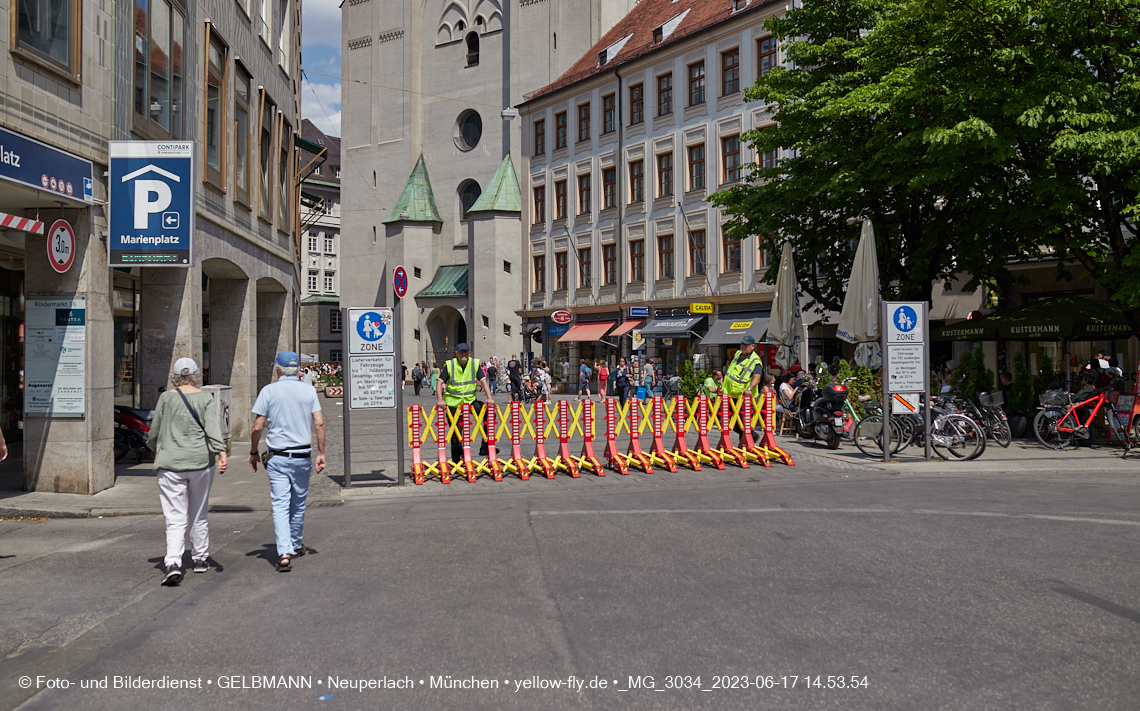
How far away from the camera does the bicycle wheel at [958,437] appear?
14484 mm

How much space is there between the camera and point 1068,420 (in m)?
16.2

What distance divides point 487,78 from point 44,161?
45.3 m

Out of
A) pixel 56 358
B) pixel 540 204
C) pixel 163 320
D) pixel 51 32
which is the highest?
pixel 540 204

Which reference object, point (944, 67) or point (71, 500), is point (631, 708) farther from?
point (944, 67)

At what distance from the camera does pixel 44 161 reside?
1008 cm

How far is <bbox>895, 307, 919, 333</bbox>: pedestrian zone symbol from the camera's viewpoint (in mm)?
14773

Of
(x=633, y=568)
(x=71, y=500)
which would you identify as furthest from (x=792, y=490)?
(x=71, y=500)

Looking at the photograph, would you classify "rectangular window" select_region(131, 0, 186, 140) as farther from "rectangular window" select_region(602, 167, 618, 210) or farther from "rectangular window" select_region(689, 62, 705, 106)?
"rectangular window" select_region(602, 167, 618, 210)

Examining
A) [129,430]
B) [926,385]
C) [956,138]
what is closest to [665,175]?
[956,138]

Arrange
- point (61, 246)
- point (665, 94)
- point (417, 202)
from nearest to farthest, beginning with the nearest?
point (61, 246) < point (665, 94) < point (417, 202)

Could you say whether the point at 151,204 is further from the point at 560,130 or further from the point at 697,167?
the point at 560,130

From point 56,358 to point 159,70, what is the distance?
4.84 m

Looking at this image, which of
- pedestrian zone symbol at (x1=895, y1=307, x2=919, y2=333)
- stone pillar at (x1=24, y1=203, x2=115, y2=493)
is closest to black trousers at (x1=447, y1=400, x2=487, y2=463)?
stone pillar at (x1=24, y1=203, x2=115, y2=493)

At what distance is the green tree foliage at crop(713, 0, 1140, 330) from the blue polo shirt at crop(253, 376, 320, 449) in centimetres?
1276
